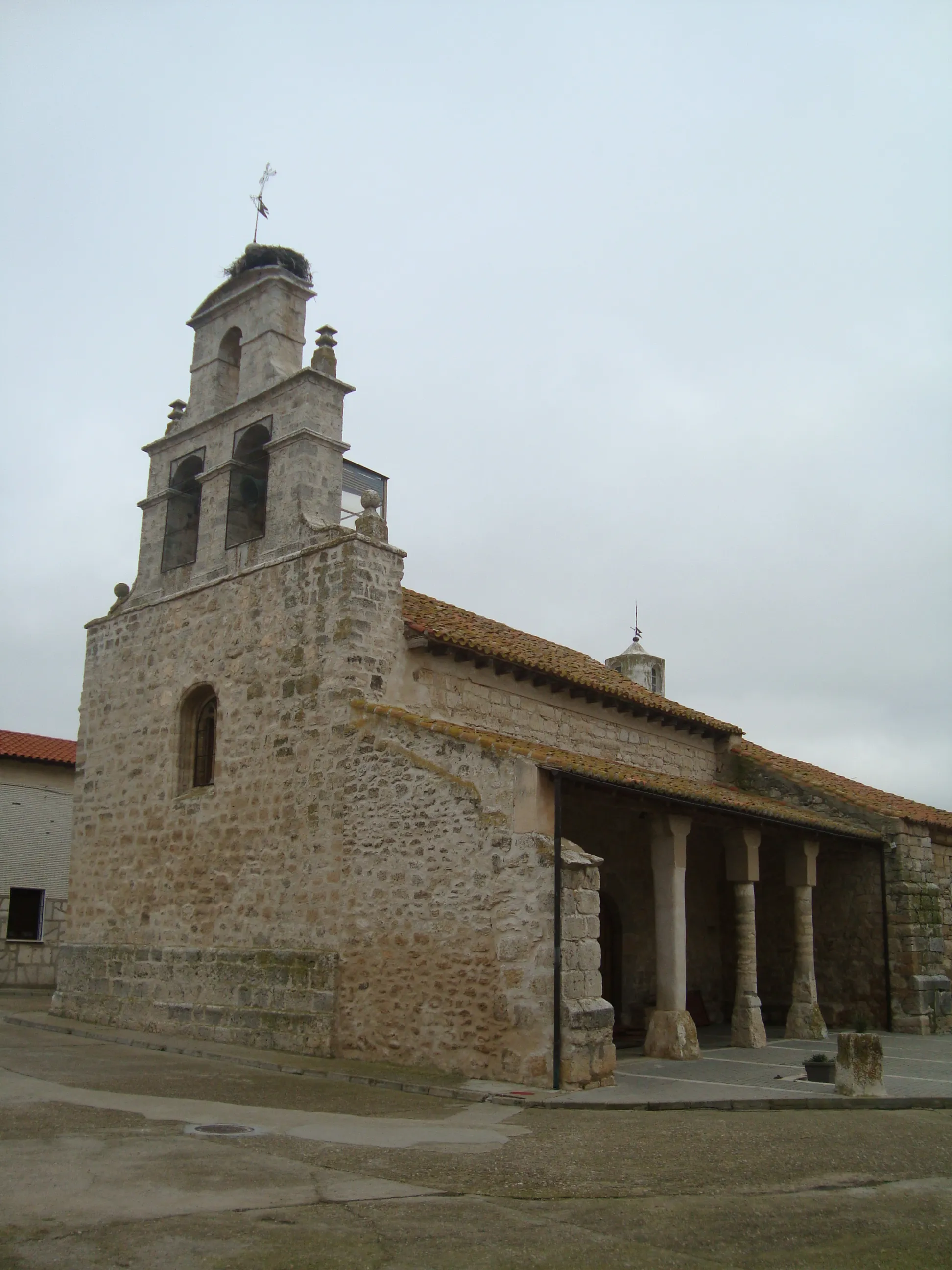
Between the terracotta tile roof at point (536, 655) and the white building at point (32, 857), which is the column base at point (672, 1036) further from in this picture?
the white building at point (32, 857)

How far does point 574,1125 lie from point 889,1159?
2.28 meters

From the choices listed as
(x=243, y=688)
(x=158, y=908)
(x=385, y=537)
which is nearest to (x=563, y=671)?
(x=385, y=537)

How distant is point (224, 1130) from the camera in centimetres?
761

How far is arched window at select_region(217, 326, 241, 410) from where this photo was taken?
15.8 meters

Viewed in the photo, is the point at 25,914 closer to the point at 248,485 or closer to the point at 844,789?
the point at 248,485

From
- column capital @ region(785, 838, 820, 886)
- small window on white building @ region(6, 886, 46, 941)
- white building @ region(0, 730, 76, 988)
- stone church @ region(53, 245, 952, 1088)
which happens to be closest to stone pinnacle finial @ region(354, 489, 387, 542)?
stone church @ region(53, 245, 952, 1088)

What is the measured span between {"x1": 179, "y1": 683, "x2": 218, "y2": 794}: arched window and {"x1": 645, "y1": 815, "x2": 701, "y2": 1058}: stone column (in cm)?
609

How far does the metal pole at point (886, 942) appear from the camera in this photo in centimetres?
1603

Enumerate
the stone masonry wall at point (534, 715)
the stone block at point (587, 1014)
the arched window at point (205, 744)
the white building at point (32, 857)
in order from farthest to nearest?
the white building at point (32, 857), the arched window at point (205, 744), the stone masonry wall at point (534, 715), the stone block at point (587, 1014)

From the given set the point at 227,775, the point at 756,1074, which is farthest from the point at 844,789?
the point at 227,775

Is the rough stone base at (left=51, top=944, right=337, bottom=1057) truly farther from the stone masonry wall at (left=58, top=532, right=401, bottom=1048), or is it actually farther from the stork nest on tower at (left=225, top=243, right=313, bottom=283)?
the stork nest on tower at (left=225, top=243, right=313, bottom=283)

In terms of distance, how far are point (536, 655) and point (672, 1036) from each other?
18.0 feet

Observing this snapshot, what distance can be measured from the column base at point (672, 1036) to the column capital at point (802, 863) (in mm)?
4022

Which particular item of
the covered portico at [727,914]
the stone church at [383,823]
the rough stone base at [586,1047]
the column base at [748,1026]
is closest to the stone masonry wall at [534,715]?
the stone church at [383,823]
